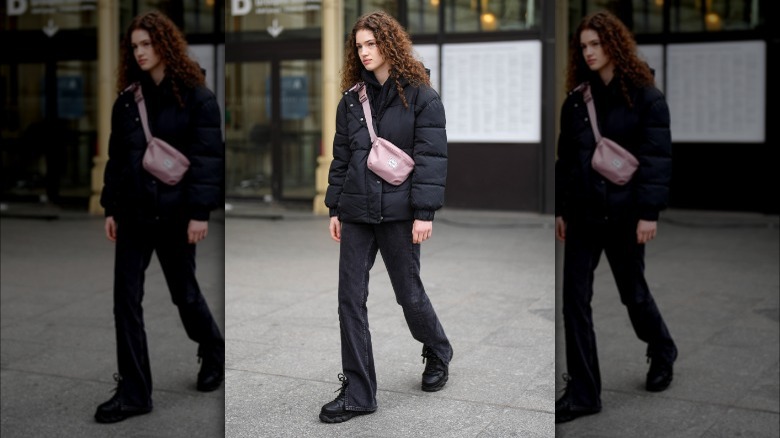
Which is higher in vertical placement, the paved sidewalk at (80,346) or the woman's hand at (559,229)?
the woman's hand at (559,229)

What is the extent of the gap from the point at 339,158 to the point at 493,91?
32 centimetres

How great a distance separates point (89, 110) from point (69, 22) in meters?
1.32

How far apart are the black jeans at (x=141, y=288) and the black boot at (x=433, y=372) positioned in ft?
4.27

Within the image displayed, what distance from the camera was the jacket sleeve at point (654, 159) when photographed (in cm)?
276

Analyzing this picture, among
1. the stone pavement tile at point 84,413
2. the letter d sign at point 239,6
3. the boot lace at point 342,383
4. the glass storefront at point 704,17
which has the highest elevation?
the glass storefront at point 704,17

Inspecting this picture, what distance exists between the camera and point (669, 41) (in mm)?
9617

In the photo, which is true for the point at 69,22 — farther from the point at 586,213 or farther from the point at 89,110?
the point at 586,213

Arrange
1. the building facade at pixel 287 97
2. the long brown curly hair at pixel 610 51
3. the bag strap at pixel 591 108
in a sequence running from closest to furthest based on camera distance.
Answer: the long brown curly hair at pixel 610 51 → the bag strap at pixel 591 108 → the building facade at pixel 287 97

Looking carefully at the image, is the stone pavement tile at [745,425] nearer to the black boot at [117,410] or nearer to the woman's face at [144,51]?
the black boot at [117,410]

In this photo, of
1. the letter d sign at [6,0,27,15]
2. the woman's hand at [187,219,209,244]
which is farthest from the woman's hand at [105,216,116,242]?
the letter d sign at [6,0,27,15]

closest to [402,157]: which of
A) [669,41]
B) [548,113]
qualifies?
[548,113]

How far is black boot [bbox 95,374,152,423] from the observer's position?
3277 mm

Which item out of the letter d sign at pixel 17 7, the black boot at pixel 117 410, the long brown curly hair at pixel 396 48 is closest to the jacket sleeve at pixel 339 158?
the long brown curly hair at pixel 396 48

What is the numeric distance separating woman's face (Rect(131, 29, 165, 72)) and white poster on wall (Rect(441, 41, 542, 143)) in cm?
114
